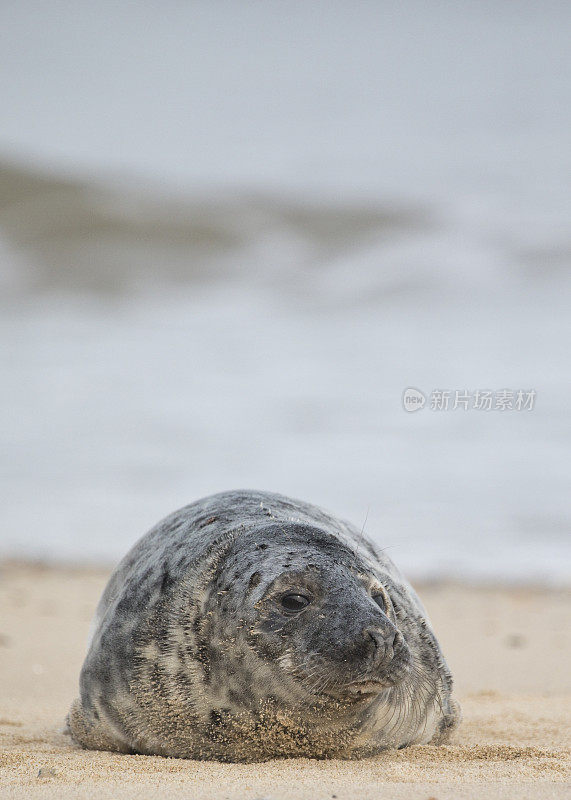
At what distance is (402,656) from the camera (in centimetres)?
284

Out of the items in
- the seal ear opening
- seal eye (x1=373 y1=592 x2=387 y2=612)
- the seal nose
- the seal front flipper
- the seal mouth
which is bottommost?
the seal front flipper

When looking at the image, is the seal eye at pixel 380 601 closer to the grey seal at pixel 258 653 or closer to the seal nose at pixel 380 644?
the grey seal at pixel 258 653

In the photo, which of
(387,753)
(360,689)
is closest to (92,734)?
(387,753)

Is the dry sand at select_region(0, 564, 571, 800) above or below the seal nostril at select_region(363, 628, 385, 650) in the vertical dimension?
below

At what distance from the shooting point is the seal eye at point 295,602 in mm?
2904

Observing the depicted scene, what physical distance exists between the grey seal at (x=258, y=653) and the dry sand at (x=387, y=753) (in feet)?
0.27

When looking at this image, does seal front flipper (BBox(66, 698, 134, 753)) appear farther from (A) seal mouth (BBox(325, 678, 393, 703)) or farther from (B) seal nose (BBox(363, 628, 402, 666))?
(B) seal nose (BBox(363, 628, 402, 666))

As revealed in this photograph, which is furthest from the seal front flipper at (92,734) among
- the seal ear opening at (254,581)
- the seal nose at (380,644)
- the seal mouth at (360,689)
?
the seal nose at (380,644)

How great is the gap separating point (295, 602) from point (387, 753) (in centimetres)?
65

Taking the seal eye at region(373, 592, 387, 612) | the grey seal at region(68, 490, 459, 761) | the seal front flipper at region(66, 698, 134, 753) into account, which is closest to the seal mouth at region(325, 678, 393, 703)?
the grey seal at region(68, 490, 459, 761)

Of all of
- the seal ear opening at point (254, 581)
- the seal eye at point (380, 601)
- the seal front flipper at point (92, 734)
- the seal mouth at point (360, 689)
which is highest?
the seal ear opening at point (254, 581)

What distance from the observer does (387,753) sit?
3.16 meters

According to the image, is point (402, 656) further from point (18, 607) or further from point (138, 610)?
point (18, 607)

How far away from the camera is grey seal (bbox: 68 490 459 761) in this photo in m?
2.83
